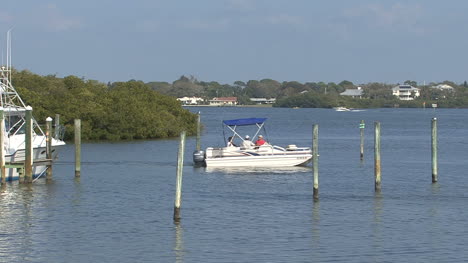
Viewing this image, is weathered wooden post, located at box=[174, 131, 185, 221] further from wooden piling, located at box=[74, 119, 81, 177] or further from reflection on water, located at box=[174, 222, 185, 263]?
wooden piling, located at box=[74, 119, 81, 177]

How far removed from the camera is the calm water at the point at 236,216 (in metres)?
25.7

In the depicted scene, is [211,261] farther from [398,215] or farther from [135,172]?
[135,172]

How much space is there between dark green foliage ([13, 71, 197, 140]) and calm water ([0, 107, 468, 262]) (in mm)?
23260

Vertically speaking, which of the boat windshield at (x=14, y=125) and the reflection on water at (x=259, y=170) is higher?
the boat windshield at (x=14, y=125)

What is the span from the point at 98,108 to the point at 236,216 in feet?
147

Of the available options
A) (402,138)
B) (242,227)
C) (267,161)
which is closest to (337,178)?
(267,161)

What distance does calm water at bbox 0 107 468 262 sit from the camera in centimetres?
2566

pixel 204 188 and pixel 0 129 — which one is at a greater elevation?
pixel 0 129

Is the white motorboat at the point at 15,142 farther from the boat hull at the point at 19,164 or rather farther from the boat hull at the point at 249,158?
the boat hull at the point at 249,158

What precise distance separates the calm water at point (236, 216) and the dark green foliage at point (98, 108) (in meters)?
23.3

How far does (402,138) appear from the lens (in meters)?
83.6

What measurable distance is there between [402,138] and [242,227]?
5640cm

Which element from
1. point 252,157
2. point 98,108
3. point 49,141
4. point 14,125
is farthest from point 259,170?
point 98,108

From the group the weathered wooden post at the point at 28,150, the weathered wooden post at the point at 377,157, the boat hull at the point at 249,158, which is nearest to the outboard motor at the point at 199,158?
the boat hull at the point at 249,158
